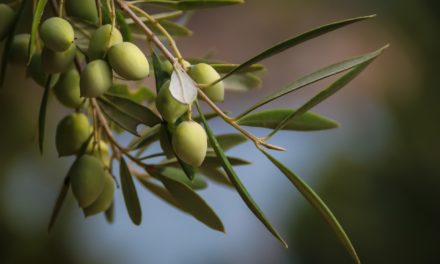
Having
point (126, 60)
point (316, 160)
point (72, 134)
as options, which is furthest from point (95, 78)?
point (316, 160)

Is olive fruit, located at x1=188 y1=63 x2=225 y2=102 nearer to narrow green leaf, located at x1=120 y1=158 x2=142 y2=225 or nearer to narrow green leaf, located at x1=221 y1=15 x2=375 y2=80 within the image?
narrow green leaf, located at x1=221 y1=15 x2=375 y2=80

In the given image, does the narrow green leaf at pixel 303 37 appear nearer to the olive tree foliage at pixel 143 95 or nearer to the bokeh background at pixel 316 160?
the olive tree foliage at pixel 143 95

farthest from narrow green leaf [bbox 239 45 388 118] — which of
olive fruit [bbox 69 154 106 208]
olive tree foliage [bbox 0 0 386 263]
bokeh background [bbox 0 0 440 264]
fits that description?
bokeh background [bbox 0 0 440 264]

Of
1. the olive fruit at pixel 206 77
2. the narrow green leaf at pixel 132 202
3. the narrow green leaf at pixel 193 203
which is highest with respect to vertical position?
the olive fruit at pixel 206 77

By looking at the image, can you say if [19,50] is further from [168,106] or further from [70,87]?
[168,106]

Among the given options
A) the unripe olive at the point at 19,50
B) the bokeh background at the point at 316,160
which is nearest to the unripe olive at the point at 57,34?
the unripe olive at the point at 19,50

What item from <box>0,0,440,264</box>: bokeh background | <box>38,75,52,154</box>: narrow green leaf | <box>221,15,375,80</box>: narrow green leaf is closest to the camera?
<box>221,15,375,80</box>: narrow green leaf
